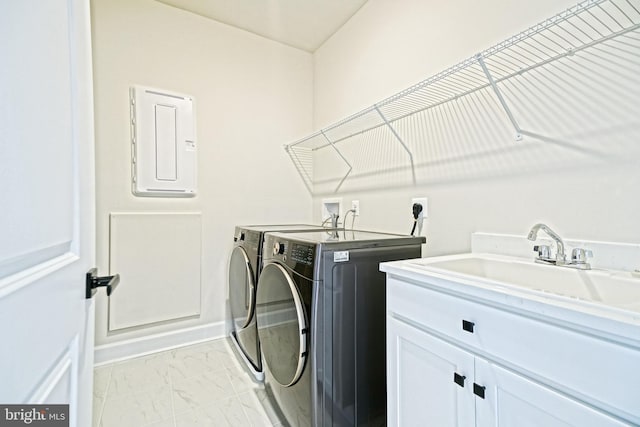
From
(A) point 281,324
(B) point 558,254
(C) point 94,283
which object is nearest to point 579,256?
(B) point 558,254

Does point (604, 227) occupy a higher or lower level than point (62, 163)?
lower

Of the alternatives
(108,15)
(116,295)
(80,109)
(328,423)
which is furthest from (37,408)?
(108,15)

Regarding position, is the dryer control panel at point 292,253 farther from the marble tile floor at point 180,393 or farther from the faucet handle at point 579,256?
the faucet handle at point 579,256

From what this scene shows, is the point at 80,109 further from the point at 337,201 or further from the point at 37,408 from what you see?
the point at 337,201

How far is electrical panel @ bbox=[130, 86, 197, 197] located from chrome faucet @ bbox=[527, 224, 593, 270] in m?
2.21

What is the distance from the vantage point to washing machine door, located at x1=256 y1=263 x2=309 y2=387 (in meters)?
1.22

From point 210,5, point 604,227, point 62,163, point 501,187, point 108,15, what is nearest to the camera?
point 62,163

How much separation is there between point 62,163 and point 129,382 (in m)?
1.78

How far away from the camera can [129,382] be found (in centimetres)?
179

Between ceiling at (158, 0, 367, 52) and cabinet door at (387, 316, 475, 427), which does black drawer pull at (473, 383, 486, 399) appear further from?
ceiling at (158, 0, 367, 52)

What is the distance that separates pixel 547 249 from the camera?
1068 millimetres

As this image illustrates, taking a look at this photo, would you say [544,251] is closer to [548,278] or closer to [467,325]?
[548,278]

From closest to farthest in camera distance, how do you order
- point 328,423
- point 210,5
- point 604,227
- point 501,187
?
point 604,227, point 328,423, point 501,187, point 210,5

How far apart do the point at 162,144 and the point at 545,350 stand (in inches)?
95.6
